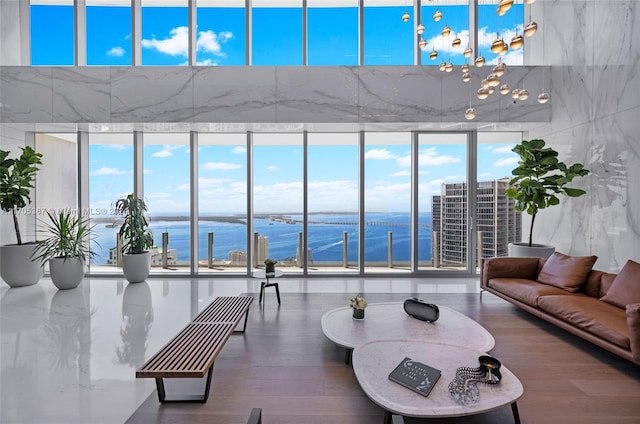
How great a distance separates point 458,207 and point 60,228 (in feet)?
22.9

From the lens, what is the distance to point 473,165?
602 centimetres

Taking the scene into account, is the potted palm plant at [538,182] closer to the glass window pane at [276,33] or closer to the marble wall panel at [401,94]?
the marble wall panel at [401,94]

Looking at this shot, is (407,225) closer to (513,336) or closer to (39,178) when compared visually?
(513,336)

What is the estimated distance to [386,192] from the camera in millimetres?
6090

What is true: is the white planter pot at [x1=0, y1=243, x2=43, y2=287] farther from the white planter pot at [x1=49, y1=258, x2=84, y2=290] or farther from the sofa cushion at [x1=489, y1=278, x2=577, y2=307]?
the sofa cushion at [x1=489, y1=278, x2=577, y2=307]

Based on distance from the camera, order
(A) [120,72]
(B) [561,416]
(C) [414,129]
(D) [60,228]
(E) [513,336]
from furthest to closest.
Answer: (C) [414,129], (A) [120,72], (D) [60,228], (E) [513,336], (B) [561,416]

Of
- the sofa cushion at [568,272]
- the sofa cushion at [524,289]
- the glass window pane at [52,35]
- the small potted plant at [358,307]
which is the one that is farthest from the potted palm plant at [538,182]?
the glass window pane at [52,35]

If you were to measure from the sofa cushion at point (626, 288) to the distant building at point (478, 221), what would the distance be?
276cm

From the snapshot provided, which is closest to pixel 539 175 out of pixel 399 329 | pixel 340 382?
pixel 399 329

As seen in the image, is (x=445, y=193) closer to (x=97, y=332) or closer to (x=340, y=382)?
(x=340, y=382)

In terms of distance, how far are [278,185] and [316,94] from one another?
6.02 feet

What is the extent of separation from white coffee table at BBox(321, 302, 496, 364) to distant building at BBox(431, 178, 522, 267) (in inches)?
116

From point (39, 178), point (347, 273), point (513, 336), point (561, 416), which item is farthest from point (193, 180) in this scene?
point (561, 416)

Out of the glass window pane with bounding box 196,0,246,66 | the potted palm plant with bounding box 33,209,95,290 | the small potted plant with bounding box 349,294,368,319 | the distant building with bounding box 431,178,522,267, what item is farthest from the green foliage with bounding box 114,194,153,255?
the distant building with bounding box 431,178,522,267
